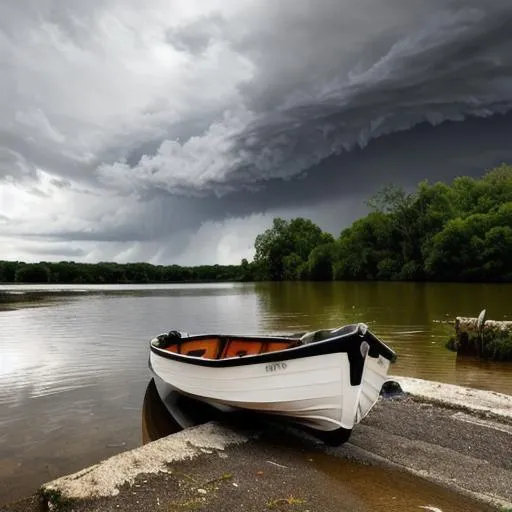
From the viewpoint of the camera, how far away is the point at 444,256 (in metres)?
76.9

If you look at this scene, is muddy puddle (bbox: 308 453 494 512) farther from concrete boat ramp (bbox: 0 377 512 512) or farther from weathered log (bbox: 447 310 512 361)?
weathered log (bbox: 447 310 512 361)

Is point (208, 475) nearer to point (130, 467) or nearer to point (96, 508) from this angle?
point (130, 467)

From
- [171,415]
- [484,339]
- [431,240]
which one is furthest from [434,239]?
[171,415]

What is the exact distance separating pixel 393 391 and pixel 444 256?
71909 millimetres

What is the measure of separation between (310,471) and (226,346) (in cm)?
568

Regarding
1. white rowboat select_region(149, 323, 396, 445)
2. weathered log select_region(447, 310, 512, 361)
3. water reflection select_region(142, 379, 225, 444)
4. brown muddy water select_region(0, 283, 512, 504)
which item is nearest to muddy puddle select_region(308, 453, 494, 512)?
white rowboat select_region(149, 323, 396, 445)

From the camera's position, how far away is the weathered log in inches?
607

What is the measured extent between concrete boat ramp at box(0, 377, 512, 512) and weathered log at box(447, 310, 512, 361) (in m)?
7.25

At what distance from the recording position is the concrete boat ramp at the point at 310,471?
576 cm

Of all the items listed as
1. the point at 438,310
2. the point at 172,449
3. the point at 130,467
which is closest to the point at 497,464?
the point at 172,449

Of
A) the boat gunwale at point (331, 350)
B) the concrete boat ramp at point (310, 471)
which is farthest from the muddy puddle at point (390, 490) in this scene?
the boat gunwale at point (331, 350)

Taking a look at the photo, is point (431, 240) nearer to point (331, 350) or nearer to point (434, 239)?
point (434, 239)

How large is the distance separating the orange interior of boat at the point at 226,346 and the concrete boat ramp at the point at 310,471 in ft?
8.30

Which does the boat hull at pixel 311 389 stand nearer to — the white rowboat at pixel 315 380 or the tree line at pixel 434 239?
the white rowboat at pixel 315 380
